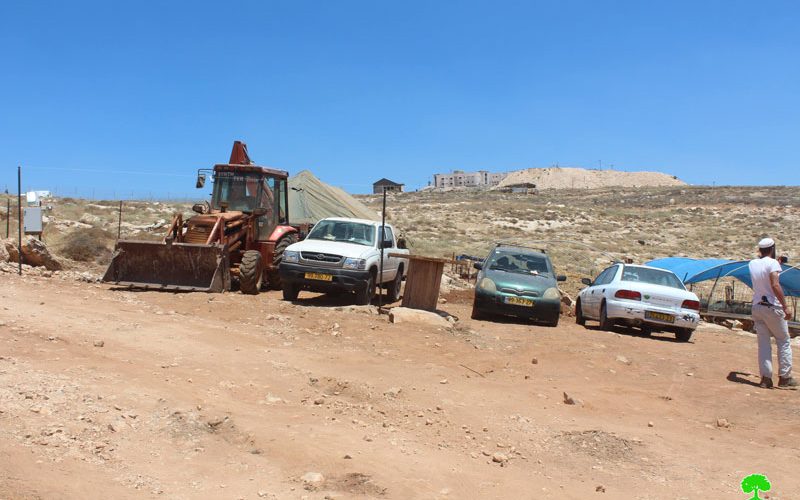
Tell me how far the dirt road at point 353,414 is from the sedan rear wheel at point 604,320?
2.39m

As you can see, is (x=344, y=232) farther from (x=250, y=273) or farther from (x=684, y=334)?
(x=684, y=334)

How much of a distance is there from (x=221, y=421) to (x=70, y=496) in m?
1.62

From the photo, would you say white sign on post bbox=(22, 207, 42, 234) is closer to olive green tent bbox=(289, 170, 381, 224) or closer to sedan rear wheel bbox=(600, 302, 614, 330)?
olive green tent bbox=(289, 170, 381, 224)

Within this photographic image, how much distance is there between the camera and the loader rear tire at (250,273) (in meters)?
14.3

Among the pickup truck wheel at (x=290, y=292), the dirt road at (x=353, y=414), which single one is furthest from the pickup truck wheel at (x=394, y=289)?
the dirt road at (x=353, y=414)

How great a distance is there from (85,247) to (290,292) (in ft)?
33.4

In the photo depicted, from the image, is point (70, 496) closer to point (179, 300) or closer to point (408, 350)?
point (408, 350)

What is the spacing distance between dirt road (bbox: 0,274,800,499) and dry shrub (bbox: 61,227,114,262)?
10.6 metres

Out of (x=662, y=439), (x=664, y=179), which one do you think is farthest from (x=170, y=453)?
(x=664, y=179)

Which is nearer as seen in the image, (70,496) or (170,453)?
(70,496)

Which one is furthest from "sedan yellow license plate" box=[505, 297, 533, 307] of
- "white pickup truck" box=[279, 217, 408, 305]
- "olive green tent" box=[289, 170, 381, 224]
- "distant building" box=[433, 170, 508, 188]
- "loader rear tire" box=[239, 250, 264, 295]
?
"distant building" box=[433, 170, 508, 188]

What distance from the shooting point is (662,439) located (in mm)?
6445

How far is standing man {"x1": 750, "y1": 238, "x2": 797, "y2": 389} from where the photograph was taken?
8.71 metres

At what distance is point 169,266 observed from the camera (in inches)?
550
